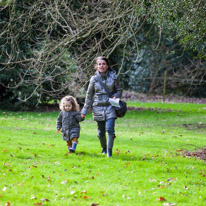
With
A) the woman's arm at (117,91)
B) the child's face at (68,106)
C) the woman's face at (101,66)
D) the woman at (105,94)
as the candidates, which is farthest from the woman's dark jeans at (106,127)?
the woman's face at (101,66)

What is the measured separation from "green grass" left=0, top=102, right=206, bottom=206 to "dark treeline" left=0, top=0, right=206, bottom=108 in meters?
1.95

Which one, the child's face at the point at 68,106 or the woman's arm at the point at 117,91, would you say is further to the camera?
the child's face at the point at 68,106

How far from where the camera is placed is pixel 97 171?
7168 mm

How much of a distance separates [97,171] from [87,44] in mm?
12063

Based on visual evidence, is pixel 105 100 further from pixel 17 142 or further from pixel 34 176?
pixel 17 142

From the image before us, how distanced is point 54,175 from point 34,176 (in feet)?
1.08

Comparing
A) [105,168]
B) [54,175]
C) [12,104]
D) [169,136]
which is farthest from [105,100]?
[12,104]

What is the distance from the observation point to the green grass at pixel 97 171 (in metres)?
5.70

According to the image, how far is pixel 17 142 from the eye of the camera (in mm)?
10258

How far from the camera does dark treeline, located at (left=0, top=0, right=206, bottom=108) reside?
30.8 ft

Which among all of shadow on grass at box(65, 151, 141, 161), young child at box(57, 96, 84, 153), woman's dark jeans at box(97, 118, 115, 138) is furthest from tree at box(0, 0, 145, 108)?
shadow on grass at box(65, 151, 141, 161)

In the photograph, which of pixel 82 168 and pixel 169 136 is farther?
pixel 169 136

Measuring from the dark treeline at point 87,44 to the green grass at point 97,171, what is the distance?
195cm

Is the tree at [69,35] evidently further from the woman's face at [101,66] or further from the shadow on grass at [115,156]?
the shadow on grass at [115,156]
